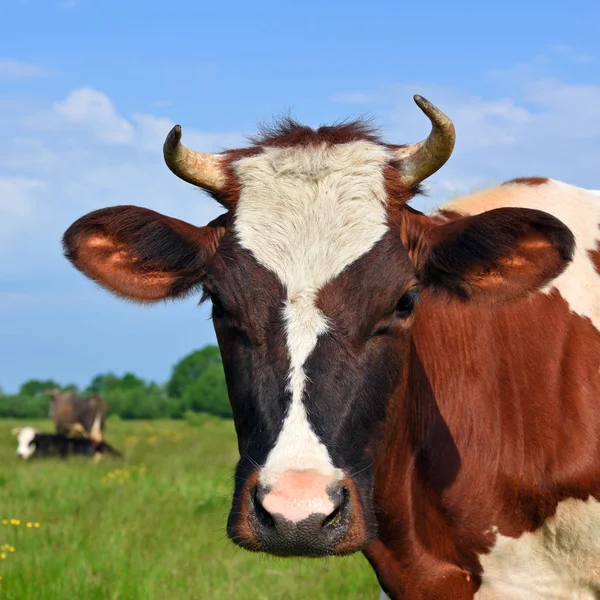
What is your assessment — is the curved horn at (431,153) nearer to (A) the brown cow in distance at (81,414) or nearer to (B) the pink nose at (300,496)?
(B) the pink nose at (300,496)

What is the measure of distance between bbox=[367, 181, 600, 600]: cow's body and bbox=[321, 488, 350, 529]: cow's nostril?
1.17m

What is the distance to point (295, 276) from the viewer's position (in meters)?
3.96

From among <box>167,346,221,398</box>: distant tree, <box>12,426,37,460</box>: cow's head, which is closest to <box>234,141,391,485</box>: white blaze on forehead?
<box>12,426,37,460</box>: cow's head

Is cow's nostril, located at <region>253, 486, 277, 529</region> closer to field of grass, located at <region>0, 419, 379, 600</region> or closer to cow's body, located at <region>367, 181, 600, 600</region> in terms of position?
field of grass, located at <region>0, 419, 379, 600</region>

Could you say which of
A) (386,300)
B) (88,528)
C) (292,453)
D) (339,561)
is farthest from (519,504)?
(88,528)

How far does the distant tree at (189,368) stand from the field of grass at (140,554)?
60.2m

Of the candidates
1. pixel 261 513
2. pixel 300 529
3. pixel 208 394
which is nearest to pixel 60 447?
pixel 261 513

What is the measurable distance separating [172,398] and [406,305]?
214 feet

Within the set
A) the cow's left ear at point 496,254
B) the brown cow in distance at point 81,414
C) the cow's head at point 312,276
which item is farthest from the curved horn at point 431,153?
the brown cow in distance at point 81,414

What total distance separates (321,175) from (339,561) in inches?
183

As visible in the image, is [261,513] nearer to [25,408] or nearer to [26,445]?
[26,445]

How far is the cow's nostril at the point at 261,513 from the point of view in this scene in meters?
3.46

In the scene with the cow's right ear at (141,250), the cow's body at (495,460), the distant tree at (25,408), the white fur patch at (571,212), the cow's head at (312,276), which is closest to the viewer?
the cow's head at (312,276)

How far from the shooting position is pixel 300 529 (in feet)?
11.1
